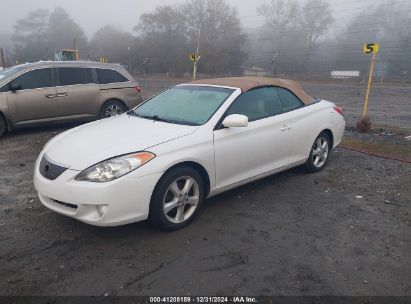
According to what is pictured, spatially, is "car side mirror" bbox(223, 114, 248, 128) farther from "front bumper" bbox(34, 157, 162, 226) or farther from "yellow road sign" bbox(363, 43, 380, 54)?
"yellow road sign" bbox(363, 43, 380, 54)

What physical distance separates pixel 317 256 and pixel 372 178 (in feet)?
9.13

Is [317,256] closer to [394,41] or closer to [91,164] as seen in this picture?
[91,164]

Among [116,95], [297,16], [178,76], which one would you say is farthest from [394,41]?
[116,95]

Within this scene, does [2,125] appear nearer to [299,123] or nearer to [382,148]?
[299,123]

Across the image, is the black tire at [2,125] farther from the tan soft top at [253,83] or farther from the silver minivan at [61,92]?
the tan soft top at [253,83]

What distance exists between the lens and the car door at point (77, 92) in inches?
339

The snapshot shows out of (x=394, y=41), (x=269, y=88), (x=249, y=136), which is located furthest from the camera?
(x=394, y=41)

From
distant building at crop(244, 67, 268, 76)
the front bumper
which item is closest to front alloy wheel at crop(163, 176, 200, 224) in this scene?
the front bumper

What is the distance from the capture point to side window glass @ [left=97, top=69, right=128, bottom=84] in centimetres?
923

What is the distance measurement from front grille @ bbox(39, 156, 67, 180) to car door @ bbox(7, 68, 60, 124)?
489 centimetres

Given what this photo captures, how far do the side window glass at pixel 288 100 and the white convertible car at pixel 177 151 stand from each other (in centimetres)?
2

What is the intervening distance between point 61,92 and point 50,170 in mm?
5387

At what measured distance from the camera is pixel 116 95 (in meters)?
9.37

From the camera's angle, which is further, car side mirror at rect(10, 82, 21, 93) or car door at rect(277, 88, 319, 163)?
car side mirror at rect(10, 82, 21, 93)
